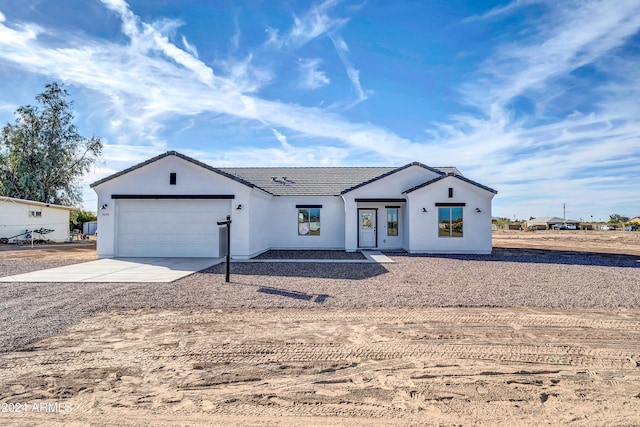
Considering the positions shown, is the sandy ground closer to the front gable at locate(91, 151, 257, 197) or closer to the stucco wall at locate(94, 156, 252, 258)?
the stucco wall at locate(94, 156, 252, 258)

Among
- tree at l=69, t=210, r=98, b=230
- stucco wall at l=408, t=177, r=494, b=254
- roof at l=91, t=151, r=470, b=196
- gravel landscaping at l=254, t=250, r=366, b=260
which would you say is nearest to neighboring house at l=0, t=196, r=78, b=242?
tree at l=69, t=210, r=98, b=230

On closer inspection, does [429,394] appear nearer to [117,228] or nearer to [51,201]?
[117,228]

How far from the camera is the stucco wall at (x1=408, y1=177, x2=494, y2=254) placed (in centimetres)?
1559

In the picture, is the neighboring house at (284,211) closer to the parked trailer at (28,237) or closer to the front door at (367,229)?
the front door at (367,229)

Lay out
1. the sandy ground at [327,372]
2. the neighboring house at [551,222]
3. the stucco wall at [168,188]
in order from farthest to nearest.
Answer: the neighboring house at [551,222]
the stucco wall at [168,188]
the sandy ground at [327,372]

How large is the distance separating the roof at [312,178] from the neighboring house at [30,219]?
1455 centimetres

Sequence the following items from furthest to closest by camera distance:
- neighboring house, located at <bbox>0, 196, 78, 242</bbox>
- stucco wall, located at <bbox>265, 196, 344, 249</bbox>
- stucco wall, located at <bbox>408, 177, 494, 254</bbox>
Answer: neighboring house, located at <bbox>0, 196, 78, 242</bbox> → stucco wall, located at <bbox>265, 196, 344, 249</bbox> → stucco wall, located at <bbox>408, 177, 494, 254</bbox>

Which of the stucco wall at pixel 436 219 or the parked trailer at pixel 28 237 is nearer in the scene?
the stucco wall at pixel 436 219

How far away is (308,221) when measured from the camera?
17984 millimetres

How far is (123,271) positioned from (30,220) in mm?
19417

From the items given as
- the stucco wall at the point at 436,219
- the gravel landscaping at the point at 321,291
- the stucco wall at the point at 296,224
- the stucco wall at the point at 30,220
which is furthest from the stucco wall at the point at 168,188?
the stucco wall at the point at 30,220

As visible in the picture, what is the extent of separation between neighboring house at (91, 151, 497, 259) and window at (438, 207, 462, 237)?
0.15ft

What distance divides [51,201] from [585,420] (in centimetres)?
3732

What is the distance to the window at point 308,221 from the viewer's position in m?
17.9
